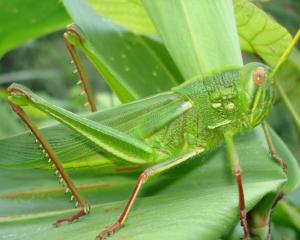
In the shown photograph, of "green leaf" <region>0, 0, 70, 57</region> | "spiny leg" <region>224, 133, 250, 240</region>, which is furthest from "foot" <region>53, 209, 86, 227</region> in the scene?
"green leaf" <region>0, 0, 70, 57</region>

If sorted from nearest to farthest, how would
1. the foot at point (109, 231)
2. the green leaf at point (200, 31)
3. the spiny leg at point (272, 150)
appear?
the foot at point (109, 231)
the spiny leg at point (272, 150)
the green leaf at point (200, 31)

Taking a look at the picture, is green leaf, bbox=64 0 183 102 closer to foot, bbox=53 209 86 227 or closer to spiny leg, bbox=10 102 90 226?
spiny leg, bbox=10 102 90 226

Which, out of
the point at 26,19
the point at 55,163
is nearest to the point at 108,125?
the point at 55,163

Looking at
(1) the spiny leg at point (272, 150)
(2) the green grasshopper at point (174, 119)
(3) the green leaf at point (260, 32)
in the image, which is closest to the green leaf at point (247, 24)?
(3) the green leaf at point (260, 32)

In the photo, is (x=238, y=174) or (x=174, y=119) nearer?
(x=238, y=174)

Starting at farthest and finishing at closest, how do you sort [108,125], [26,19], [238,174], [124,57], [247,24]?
1. [26,19]
2. [124,57]
3. [108,125]
4. [247,24]
5. [238,174]

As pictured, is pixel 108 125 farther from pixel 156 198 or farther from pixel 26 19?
pixel 26 19

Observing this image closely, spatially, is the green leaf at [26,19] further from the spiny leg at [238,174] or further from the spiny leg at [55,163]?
the spiny leg at [238,174]
